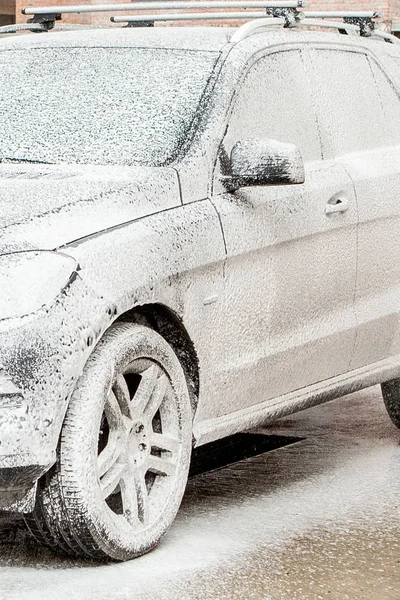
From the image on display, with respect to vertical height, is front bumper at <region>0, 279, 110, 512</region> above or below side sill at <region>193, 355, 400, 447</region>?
above

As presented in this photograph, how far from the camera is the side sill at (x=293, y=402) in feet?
19.2

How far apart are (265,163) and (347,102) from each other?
1427mm

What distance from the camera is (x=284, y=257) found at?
6113 mm

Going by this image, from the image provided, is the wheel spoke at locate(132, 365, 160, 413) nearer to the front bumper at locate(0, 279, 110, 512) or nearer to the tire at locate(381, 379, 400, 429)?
the front bumper at locate(0, 279, 110, 512)

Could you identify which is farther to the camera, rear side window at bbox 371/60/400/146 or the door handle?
rear side window at bbox 371/60/400/146

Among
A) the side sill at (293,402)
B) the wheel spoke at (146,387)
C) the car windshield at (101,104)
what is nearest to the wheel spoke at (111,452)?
the wheel spoke at (146,387)

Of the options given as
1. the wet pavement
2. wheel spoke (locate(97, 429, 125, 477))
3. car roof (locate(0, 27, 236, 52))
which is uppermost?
car roof (locate(0, 27, 236, 52))

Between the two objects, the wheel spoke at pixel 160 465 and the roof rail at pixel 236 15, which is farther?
the roof rail at pixel 236 15

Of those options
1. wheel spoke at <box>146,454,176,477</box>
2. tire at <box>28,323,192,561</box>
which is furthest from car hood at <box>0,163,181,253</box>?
wheel spoke at <box>146,454,176,477</box>

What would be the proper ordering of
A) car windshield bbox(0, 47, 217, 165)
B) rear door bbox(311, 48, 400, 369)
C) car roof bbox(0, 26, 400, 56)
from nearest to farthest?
1. car windshield bbox(0, 47, 217, 165)
2. car roof bbox(0, 26, 400, 56)
3. rear door bbox(311, 48, 400, 369)

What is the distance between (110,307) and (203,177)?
3.03 feet

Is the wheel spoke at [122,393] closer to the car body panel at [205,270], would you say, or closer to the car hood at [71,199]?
the car body panel at [205,270]

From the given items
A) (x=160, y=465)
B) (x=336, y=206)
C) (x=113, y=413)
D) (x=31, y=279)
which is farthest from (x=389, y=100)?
(x=31, y=279)

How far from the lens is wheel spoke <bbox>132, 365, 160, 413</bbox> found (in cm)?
538
